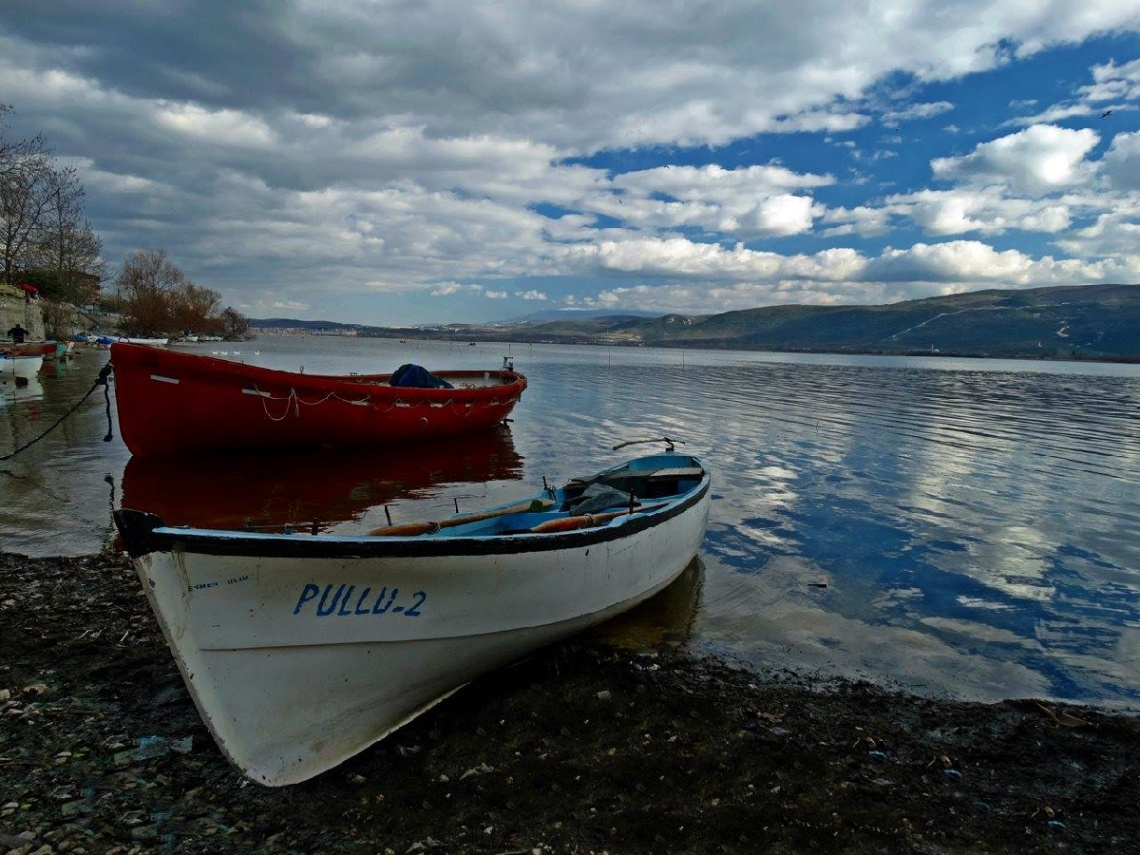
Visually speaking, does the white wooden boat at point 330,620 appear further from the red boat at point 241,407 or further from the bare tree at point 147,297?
the bare tree at point 147,297

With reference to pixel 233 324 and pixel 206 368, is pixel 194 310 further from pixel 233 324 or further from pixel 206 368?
pixel 206 368

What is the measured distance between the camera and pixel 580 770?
185 inches

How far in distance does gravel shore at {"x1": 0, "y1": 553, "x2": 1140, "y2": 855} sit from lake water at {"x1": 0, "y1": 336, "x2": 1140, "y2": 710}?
3.74 ft

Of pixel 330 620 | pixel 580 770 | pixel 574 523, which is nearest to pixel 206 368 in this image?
pixel 574 523

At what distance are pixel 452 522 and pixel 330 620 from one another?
269cm

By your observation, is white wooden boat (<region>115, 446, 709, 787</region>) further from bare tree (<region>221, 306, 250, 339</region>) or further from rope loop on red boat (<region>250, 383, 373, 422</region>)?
bare tree (<region>221, 306, 250, 339</region>)

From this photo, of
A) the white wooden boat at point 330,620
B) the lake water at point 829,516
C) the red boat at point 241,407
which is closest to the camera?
the white wooden boat at point 330,620

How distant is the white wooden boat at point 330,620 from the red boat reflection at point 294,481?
6.07 metres

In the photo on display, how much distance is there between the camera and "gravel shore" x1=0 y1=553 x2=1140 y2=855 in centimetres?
400

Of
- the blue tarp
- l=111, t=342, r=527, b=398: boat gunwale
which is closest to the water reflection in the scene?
l=111, t=342, r=527, b=398: boat gunwale

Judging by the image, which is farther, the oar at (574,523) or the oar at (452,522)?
the oar at (574,523)

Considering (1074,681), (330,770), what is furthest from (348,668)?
(1074,681)

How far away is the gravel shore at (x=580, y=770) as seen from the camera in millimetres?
4000

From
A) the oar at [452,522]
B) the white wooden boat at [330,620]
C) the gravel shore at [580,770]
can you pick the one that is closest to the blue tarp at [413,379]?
the oar at [452,522]
